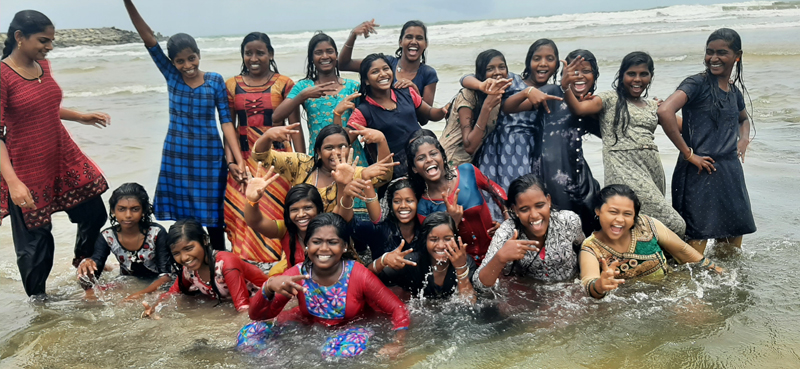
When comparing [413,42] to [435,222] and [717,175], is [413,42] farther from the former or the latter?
[717,175]

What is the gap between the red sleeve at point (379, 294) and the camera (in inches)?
150

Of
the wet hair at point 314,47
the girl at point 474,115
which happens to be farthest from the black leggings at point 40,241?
the girl at point 474,115

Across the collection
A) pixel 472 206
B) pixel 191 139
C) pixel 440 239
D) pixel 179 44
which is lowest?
pixel 440 239

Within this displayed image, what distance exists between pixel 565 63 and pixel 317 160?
2101mm

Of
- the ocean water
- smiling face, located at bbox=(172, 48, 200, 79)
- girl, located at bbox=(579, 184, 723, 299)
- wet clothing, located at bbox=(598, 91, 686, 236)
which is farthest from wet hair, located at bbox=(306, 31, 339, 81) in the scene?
girl, located at bbox=(579, 184, 723, 299)

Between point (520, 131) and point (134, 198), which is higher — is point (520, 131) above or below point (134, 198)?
above

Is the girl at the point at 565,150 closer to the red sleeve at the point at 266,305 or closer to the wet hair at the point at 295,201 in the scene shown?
the wet hair at the point at 295,201

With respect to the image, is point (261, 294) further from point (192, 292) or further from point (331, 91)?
point (331, 91)

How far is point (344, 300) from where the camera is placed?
3.84m

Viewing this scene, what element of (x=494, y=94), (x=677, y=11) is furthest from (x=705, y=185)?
(x=677, y=11)

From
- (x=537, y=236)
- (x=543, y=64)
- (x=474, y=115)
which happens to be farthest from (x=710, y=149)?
(x=474, y=115)

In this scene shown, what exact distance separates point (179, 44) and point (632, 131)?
3.69 m

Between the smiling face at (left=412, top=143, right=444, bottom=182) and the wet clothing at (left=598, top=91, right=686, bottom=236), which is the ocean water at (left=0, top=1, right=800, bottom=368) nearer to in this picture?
the wet clothing at (left=598, top=91, right=686, bottom=236)

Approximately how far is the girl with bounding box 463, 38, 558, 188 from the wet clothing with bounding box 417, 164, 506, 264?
326 mm
